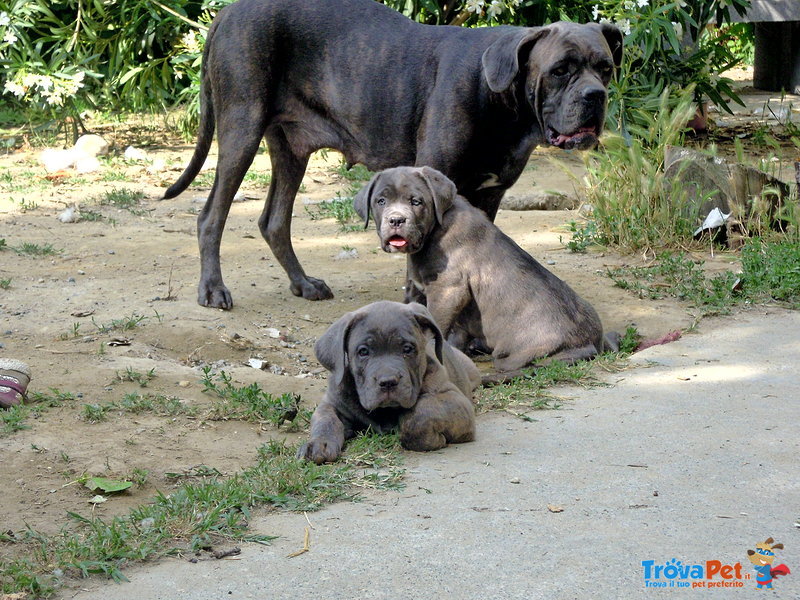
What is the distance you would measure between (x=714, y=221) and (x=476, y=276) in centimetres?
298

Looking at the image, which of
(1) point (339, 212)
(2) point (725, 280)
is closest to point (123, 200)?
(1) point (339, 212)

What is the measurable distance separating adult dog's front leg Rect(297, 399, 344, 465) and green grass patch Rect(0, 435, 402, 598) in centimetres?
5

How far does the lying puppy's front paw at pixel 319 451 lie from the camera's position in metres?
4.03

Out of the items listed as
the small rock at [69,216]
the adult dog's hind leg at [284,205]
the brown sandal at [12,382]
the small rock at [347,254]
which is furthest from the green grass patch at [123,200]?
the brown sandal at [12,382]

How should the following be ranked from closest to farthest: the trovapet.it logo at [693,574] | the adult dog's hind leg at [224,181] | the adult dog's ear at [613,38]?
the trovapet.it logo at [693,574], the adult dog's ear at [613,38], the adult dog's hind leg at [224,181]

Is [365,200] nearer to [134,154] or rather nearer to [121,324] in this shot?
[121,324]

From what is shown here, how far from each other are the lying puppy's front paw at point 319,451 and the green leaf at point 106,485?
0.66 m

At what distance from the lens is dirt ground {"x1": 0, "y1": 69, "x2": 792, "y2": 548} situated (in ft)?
13.6

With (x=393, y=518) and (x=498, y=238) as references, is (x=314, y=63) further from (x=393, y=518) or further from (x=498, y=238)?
(x=393, y=518)

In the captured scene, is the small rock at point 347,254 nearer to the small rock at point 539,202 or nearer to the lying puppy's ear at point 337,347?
the small rock at point 539,202

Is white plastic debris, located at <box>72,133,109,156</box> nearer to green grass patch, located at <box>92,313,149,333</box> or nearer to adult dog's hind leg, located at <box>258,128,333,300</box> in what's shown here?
adult dog's hind leg, located at <box>258,128,333,300</box>

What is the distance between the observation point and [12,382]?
15.2ft

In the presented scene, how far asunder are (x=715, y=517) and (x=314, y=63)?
419 cm

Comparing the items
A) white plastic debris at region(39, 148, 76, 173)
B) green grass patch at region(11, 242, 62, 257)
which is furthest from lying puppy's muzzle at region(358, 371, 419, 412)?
white plastic debris at region(39, 148, 76, 173)
